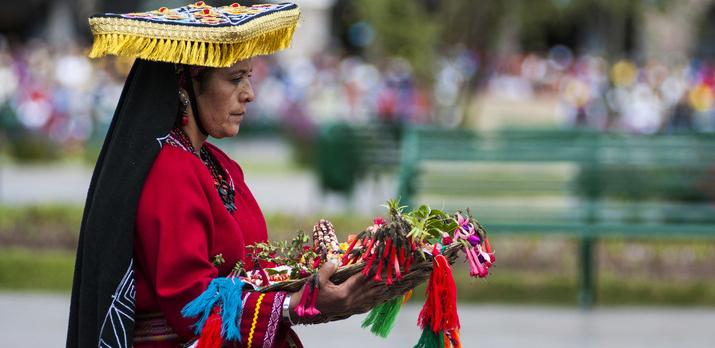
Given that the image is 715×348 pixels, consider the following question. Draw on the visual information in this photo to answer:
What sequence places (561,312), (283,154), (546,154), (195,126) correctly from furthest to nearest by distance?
(283,154) → (546,154) → (561,312) → (195,126)

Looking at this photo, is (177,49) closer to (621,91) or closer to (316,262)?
(316,262)

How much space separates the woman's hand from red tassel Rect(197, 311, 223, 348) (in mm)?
201

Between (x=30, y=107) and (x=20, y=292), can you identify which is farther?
(x=30, y=107)

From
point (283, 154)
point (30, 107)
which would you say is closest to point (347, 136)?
point (283, 154)

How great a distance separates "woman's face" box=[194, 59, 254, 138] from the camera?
3.65 meters

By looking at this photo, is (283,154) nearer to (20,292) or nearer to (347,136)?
(347,136)

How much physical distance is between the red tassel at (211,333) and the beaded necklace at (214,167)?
0.40m

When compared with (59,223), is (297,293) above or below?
above

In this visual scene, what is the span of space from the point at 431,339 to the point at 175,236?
31.7 inches

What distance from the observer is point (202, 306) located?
3396 millimetres

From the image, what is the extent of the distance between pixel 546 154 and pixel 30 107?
55.0 feet

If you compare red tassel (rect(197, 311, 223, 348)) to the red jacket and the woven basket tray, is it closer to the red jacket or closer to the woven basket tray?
the red jacket

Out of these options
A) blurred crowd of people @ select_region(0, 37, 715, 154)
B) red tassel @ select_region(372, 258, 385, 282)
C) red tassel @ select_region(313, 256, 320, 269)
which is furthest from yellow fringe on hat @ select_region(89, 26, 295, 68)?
blurred crowd of people @ select_region(0, 37, 715, 154)

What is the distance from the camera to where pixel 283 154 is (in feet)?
75.0
